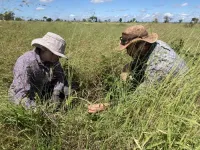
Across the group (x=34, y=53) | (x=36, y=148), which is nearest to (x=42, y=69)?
(x=34, y=53)

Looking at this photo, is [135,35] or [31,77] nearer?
[31,77]

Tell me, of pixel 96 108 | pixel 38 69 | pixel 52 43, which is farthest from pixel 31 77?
pixel 96 108

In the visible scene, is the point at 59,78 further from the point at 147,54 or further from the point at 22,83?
the point at 147,54

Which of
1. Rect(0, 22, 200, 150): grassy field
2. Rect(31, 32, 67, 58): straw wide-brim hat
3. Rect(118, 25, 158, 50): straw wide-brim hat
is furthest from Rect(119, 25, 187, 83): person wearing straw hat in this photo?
Rect(31, 32, 67, 58): straw wide-brim hat

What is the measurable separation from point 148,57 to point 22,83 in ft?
4.03

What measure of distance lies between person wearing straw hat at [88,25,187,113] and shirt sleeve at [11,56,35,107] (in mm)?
836

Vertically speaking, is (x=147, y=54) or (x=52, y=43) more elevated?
(x=52, y=43)

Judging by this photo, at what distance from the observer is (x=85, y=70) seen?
11.9 ft

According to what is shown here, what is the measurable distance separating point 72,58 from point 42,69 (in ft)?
3.24

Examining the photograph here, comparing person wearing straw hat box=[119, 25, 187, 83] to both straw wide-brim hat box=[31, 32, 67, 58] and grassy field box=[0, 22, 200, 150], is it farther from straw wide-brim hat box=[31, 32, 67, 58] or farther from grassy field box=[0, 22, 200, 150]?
straw wide-brim hat box=[31, 32, 67, 58]

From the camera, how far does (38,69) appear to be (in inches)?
112

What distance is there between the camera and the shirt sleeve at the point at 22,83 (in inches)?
98.5

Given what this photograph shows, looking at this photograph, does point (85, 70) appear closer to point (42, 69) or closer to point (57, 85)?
point (57, 85)

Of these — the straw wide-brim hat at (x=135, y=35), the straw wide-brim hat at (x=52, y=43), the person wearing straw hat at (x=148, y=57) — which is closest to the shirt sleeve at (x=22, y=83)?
the straw wide-brim hat at (x=52, y=43)
